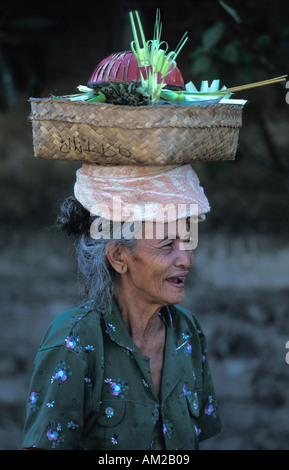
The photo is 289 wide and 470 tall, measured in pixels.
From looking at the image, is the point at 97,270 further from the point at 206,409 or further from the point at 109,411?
the point at 206,409

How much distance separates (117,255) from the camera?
2.39 metres

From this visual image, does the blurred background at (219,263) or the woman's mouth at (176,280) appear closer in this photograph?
the woman's mouth at (176,280)

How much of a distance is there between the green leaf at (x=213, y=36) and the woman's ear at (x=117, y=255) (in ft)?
5.79

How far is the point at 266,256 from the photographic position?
15.3ft

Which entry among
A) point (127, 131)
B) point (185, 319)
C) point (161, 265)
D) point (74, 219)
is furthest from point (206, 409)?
point (127, 131)

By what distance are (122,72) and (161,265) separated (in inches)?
27.3

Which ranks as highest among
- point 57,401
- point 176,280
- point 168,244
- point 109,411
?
point 168,244

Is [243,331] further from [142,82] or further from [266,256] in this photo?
[142,82]

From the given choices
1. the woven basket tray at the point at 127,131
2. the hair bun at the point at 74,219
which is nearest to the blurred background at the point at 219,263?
the hair bun at the point at 74,219

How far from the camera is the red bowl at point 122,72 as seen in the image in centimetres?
225

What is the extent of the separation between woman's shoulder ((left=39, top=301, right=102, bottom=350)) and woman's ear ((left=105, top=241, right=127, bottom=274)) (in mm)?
180

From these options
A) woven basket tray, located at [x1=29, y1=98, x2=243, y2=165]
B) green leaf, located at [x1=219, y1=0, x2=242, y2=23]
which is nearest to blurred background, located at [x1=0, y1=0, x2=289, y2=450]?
green leaf, located at [x1=219, y1=0, x2=242, y2=23]

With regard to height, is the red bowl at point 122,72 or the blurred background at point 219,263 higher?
the red bowl at point 122,72

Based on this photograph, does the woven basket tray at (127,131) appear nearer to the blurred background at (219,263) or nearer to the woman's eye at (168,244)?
the woman's eye at (168,244)
